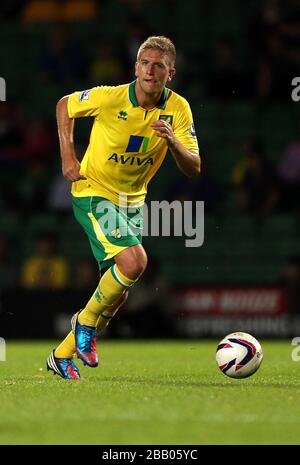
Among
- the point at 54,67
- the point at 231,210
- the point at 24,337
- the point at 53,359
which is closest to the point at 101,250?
the point at 53,359

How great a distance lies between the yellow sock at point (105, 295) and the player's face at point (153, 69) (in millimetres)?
1171

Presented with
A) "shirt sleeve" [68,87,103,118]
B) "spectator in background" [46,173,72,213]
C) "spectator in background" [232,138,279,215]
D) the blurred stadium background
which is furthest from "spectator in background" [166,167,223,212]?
"shirt sleeve" [68,87,103,118]

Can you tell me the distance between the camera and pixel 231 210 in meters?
14.6

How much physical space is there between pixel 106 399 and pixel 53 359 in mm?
1406

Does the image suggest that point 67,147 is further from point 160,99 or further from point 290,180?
point 290,180

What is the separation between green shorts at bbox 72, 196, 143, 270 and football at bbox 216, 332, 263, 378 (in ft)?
2.96

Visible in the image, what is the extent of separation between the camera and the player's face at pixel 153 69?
24.0 feet

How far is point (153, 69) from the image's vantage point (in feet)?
24.1

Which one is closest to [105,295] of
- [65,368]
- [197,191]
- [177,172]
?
[65,368]

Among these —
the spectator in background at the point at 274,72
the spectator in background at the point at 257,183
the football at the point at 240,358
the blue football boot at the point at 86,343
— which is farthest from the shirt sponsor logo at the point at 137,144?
the spectator in background at the point at 274,72

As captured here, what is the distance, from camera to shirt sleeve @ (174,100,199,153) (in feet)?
24.8

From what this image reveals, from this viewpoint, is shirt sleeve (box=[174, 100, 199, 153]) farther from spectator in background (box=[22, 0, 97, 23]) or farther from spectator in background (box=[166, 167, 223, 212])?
spectator in background (box=[22, 0, 97, 23])
